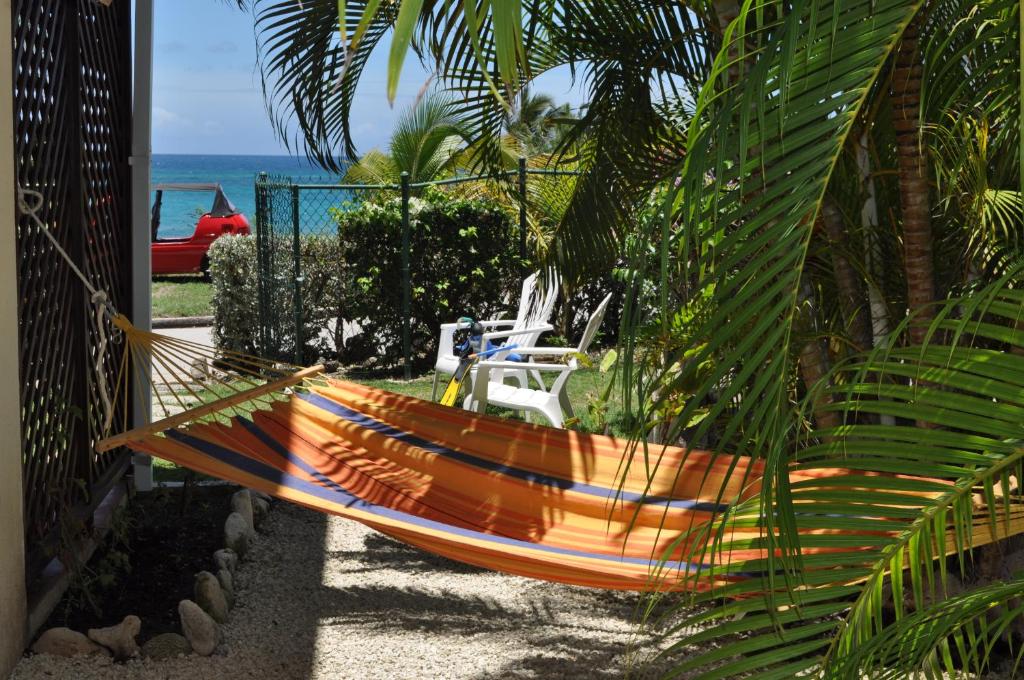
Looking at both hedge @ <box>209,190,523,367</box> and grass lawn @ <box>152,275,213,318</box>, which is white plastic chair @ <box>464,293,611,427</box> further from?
grass lawn @ <box>152,275,213,318</box>

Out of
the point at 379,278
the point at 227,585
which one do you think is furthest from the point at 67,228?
the point at 379,278

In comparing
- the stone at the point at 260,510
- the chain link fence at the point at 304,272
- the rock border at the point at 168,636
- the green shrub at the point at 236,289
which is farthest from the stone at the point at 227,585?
the green shrub at the point at 236,289


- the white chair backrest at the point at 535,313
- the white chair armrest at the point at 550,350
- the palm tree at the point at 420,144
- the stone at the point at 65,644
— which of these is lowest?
the stone at the point at 65,644

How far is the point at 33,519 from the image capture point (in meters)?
2.97

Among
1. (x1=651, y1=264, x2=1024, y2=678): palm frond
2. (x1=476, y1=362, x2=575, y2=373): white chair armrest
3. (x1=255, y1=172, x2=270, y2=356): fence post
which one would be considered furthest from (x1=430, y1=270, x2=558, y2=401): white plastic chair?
(x1=651, y1=264, x2=1024, y2=678): palm frond

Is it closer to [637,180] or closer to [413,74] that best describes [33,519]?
[637,180]

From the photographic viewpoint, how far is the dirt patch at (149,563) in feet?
9.80

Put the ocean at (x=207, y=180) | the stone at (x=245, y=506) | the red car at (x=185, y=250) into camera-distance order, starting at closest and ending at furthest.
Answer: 1. the stone at (x=245, y=506)
2. the red car at (x=185, y=250)
3. the ocean at (x=207, y=180)

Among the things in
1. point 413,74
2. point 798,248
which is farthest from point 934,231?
point 413,74

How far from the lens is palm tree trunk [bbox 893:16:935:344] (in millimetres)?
2023

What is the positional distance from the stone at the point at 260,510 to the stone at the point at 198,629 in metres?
1.09

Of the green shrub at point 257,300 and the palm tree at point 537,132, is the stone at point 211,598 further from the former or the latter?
the palm tree at point 537,132

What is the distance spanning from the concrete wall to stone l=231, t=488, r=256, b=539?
118cm

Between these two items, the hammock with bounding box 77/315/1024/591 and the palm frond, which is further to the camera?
the hammock with bounding box 77/315/1024/591
